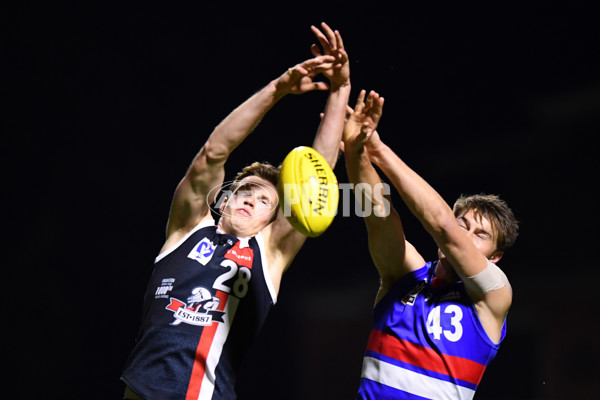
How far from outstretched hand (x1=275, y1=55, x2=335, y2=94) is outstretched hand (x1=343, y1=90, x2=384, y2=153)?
111 millimetres

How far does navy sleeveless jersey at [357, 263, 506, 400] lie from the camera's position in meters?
1.51

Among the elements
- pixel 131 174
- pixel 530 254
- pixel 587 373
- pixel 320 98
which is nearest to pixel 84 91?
pixel 131 174

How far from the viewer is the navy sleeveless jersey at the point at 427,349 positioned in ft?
4.96

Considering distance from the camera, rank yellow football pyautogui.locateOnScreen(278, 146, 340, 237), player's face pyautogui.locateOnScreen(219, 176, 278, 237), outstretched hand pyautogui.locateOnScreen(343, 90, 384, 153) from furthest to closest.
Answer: player's face pyautogui.locateOnScreen(219, 176, 278, 237)
outstretched hand pyautogui.locateOnScreen(343, 90, 384, 153)
yellow football pyautogui.locateOnScreen(278, 146, 340, 237)

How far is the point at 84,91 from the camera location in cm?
305

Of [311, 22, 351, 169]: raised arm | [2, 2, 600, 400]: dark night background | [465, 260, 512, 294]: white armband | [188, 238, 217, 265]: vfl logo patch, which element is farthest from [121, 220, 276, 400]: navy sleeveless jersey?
[2, 2, 600, 400]: dark night background

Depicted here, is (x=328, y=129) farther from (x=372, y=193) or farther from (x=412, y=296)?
(x=412, y=296)

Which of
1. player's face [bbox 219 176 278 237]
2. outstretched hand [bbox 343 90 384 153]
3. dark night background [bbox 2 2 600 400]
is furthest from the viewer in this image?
dark night background [bbox 2 2 600 400]

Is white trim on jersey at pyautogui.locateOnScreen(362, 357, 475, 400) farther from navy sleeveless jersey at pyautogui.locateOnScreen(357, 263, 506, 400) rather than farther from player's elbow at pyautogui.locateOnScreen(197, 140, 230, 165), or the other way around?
player's elbow at pyautogui.locateOnScreen(197, 140, 230, 165)

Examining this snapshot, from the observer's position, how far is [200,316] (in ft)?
4.85

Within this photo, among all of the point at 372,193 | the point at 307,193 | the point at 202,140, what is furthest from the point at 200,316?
the point at 202,140

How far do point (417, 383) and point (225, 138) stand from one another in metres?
0.78

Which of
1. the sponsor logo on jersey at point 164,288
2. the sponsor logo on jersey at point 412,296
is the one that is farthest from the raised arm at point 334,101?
the sponsor logo on jersey at point 164,288

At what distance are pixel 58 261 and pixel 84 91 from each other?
0.86 m
